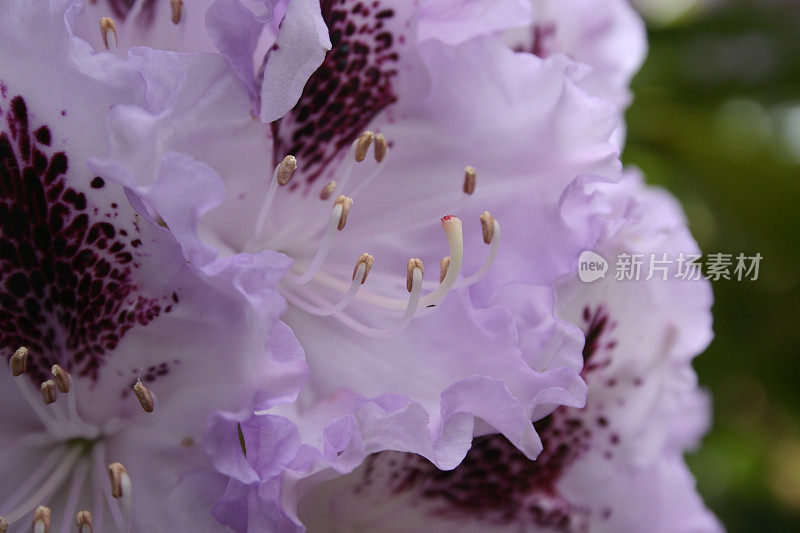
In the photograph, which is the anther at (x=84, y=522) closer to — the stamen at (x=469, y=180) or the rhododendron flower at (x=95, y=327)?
the rhododendron flower at (x=95, y=327)

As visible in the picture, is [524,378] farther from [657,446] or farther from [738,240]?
[738,240]

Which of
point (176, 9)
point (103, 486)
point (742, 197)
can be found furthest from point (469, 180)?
point (742, 197)

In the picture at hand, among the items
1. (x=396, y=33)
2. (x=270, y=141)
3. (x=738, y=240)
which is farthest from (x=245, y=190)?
(x=738, y=240)

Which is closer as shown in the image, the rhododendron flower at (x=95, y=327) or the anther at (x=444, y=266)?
the rhododendron flower at (x=95, y=327)

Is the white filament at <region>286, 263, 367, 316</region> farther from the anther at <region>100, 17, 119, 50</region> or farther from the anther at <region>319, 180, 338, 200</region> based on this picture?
the anther at <region>100, 17, 119, 50</region>

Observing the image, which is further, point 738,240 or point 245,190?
point 738,240
